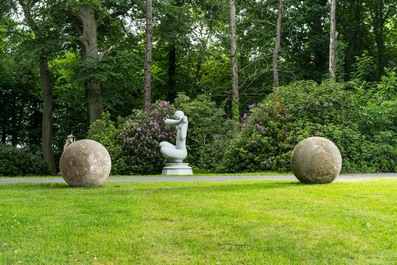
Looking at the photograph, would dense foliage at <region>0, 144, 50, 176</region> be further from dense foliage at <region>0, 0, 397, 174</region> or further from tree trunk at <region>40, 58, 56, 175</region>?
tree trunk at <region>40, 58, 56, 175</region>

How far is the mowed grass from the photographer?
5.75 m

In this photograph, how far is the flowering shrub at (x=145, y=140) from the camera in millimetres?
22641

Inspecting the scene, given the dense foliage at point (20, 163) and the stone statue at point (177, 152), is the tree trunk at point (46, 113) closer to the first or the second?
the dense foliage at point (20, 163)

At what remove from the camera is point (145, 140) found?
22984 millimetres

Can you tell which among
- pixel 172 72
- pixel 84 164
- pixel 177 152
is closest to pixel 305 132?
pixel 177 152

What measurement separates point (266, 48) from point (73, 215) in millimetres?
28124

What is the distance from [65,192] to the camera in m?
11.5

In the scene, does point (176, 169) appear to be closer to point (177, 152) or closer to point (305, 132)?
point (177, 152)

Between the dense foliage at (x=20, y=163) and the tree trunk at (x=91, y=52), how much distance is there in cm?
554

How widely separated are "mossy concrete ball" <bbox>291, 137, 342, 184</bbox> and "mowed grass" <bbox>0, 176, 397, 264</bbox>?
190 centimetres

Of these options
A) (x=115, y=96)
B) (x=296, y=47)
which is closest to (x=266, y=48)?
(x=296, y=47)

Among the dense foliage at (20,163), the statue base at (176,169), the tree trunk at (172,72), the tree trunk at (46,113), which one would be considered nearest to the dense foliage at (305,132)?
the statue base at (176,169)

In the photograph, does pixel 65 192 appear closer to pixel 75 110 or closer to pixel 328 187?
pixel 328 187

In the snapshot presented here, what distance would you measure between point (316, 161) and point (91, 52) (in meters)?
19.9
